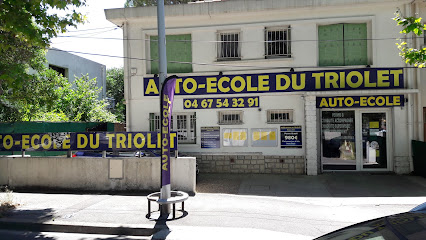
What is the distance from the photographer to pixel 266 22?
40.1 feet

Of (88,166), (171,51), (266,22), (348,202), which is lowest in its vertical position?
(348,202)

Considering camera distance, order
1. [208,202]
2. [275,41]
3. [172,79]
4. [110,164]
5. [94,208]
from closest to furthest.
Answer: [172,79] < [94,208] < [208,202] < [110,164] < [275,41]

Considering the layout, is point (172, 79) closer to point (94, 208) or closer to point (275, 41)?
point (94, 208)

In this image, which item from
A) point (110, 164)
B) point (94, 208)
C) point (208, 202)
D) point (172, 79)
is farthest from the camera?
point (110, 164)

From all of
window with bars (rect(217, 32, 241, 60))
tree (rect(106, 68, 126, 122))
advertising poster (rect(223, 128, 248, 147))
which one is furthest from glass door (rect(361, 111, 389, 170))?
tree (rect(106, 68, 126, 122))

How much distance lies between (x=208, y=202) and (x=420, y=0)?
10055 millimetres

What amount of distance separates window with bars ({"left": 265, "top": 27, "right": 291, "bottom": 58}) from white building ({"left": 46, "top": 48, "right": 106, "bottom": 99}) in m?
15.4

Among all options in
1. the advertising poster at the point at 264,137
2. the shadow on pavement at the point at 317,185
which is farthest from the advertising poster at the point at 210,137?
the advertising poster at the point at 264,137

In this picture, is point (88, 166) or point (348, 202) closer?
point (348, 202)

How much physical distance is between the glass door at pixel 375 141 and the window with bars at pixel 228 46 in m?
5.29

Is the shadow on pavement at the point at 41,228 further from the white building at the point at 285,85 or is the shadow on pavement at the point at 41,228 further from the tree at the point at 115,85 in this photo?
the tree at the point at 115,85

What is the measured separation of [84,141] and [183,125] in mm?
4082

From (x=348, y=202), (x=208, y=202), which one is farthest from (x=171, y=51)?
(x=348, y=202)

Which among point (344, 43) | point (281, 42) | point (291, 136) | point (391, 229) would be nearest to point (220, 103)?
point (291, 136)
